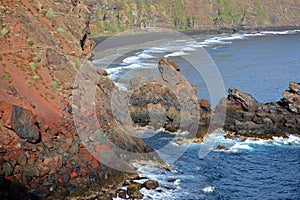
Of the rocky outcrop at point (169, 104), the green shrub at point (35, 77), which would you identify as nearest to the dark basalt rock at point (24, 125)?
the green shrub at point (35, 77)

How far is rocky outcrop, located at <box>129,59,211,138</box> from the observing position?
48403 millimetres

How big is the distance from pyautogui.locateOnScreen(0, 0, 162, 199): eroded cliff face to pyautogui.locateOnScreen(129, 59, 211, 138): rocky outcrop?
13025mm

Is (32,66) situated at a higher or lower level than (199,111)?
higher

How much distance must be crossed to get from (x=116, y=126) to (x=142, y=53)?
82346mm

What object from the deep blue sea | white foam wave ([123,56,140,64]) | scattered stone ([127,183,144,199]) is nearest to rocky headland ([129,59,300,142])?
the deep blue sea

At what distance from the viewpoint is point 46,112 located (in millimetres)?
28500

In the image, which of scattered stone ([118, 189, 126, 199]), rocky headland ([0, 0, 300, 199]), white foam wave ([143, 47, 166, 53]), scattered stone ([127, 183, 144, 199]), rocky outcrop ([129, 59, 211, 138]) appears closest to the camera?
Result: rocky headland ([0, 0, 300, 199])

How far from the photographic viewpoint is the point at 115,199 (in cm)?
2650

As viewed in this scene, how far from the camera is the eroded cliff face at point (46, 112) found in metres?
25.1

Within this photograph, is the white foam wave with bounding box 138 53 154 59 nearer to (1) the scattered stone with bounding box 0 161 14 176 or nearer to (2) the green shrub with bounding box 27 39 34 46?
(2) the green shrub with bounding box 27 39 34 46

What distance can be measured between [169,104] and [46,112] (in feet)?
82.9

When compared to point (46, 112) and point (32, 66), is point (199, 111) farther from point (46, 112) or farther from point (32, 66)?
point (46, 112)

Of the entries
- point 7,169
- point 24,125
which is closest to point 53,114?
point 24,125

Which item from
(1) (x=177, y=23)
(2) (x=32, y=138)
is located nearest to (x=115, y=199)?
(2) (x=32, y=138)
